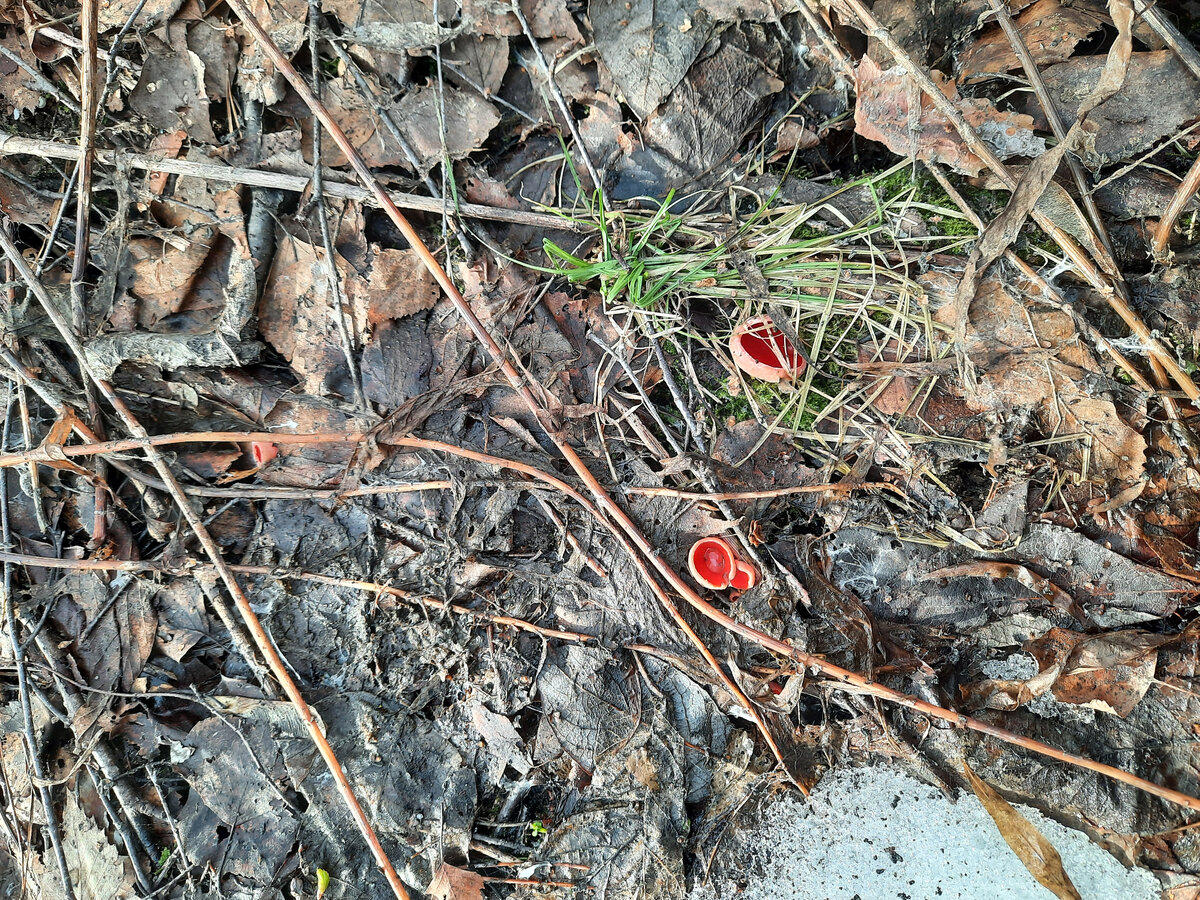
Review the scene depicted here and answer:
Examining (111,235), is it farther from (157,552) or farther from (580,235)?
(580,235)

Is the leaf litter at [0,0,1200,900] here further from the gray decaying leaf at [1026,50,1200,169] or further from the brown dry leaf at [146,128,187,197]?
the gray decaying leaf at [1026,50,1200,169]

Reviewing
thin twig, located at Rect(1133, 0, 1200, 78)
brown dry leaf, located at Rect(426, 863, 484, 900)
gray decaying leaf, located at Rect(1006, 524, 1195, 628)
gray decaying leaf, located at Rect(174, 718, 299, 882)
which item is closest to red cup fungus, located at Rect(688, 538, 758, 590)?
gray decaying leaf, located at Rect(1006, 524, 1195, 628)

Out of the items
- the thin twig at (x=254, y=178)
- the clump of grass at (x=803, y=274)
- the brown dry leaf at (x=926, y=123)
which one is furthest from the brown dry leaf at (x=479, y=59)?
the brown dry leaf at (x=926, y=123)

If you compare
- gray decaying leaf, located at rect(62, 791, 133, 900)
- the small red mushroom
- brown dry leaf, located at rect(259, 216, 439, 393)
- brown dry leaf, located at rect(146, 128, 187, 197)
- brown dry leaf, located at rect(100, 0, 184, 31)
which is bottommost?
gray decaying leaf, located at rect(62, 791, 133, 900)

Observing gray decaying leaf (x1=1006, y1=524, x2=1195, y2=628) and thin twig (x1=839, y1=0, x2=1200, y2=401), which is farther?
gray decaying leaf (x1=1006, y1=524, x2=1195, y2=628)

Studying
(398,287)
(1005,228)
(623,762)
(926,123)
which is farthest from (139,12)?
(623,762)

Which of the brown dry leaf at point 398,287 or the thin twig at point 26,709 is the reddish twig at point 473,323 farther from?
the thin twig at point 26,709

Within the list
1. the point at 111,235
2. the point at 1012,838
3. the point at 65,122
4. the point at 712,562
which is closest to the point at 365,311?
the point at 111,235
